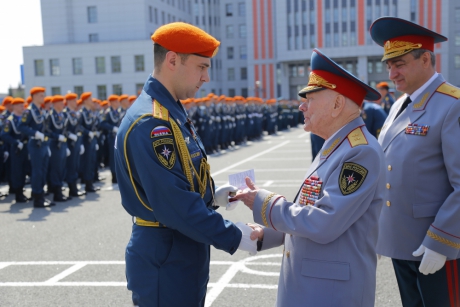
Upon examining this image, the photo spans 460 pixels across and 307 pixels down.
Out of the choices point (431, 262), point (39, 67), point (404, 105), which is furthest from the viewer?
point (39, 67)

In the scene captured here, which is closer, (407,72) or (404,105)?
(407,72)

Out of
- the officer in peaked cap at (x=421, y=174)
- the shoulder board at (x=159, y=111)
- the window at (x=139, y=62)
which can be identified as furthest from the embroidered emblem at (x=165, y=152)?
the window at (x=139, y=62)

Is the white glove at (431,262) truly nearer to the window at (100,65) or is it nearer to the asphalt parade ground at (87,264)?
the asphalt parade ground at (87,264)

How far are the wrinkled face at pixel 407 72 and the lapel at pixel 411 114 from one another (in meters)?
0.08

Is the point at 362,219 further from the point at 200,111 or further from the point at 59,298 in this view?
the point at 200,111

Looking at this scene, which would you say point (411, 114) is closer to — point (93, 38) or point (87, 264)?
point (87, 264)

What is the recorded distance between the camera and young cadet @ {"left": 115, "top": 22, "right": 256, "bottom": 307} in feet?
8.37

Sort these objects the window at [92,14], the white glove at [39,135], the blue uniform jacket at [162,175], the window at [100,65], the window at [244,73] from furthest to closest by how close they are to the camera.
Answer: the window at [244,73] → the window at [92,14] → the window at [100,65] → the white glove at [39,135] → the blue uniform jacket at [162,175]

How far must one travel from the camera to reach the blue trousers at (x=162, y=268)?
267 centimetres

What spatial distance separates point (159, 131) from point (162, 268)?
0.70 metres

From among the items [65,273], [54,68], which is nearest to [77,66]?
[54,68]

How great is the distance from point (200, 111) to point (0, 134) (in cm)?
944

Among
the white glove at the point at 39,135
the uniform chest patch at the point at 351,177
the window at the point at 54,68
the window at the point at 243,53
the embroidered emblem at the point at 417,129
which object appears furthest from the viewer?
the window at the point at 243,53

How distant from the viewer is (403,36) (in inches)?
125
